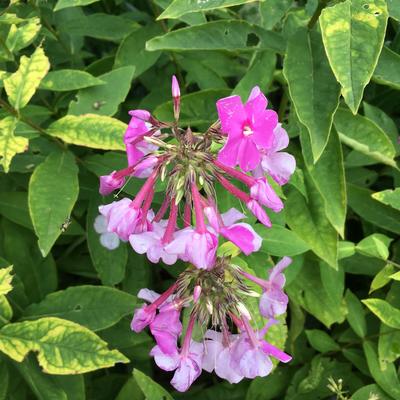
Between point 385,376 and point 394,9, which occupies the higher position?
point 394,9

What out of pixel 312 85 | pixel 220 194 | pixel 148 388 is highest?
pixel 312 85

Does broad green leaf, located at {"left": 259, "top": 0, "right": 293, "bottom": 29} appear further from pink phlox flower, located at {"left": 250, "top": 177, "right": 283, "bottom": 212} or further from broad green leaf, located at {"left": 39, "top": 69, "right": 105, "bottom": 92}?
pink phlox flower, located at {"left": 250, "top": 177, "right": 283, "bottom": 212}

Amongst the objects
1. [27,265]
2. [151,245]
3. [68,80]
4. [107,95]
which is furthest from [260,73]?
[27,265]

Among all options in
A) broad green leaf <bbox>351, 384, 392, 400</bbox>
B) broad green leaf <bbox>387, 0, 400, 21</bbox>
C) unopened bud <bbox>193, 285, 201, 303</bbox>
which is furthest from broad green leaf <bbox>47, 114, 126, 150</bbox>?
broad green leaf <bbox>351, 384, 392, 400</bbox>

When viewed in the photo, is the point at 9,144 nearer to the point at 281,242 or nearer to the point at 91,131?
the point at 91,131

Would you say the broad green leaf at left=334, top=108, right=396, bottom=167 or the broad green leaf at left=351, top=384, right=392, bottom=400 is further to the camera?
the broad green leaf at left=351, top=384, right=392, bottom=400

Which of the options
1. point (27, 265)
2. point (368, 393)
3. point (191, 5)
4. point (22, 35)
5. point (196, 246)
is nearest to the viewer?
point (196, 246)

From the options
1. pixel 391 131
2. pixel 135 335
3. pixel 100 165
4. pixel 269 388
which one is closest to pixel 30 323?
pixel 135 335
